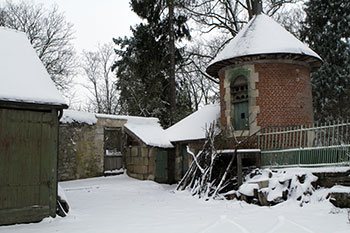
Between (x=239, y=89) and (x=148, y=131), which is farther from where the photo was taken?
(x=148, y=131)

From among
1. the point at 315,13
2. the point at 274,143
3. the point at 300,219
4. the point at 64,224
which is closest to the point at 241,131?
the point at 274,143

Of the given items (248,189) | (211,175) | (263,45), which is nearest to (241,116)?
(211,175)

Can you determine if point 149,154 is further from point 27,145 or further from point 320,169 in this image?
point 320,169

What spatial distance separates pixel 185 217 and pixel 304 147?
4462 millimetres

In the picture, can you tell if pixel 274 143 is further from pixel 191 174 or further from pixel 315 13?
pixel 315 13

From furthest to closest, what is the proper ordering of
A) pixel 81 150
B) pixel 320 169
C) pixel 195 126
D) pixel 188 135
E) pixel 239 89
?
pixel 81 150 → pixel 195 126 → pixel 188 135 → pixel 239 89 → pixel 320 169

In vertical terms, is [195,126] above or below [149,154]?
above

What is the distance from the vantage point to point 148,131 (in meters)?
17.7

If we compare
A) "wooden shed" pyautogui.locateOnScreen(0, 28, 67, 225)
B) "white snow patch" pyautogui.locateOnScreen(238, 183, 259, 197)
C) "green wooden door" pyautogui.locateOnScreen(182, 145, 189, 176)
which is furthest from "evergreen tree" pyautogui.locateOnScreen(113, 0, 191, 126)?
"wooden shed" pyautogui.locateOnScreen(0, 28, 67, 225)

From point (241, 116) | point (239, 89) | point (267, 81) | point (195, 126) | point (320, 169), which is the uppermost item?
point (267, 81)

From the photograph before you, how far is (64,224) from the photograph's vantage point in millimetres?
7672

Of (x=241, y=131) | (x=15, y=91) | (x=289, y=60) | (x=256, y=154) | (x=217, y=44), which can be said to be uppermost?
(x=217, y=44)

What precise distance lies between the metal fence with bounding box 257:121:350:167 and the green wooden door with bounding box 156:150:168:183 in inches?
228

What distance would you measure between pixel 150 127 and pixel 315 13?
12.1 m
